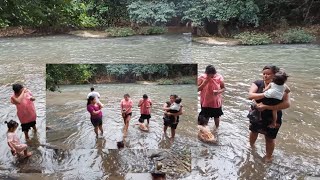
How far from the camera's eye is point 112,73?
2.51m

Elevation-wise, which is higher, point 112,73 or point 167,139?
point 112,73

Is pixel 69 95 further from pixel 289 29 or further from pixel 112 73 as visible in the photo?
pixel 289 29

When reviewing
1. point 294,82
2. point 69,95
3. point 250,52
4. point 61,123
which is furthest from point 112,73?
point 250,52

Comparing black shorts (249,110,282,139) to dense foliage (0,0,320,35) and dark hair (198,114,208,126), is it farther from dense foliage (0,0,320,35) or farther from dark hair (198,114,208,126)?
dense foliage (0,0,320,35)

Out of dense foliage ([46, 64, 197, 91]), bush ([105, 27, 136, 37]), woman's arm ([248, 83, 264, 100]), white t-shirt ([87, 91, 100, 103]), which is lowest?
white t-shirt ([87, 91, 100, 103])

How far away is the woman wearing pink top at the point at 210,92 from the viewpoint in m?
2.65

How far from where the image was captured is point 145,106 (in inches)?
101

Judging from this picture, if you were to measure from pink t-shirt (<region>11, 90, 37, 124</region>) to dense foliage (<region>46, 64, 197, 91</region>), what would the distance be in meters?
0.30

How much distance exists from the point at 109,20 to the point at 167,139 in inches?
61.1

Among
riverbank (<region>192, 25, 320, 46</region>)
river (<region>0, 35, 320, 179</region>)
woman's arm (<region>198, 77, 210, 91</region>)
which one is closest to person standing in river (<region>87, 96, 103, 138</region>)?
river (<region>0, 35, 320, 179</region>)

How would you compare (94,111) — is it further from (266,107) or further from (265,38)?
(265,38)

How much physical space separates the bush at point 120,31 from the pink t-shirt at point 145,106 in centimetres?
134

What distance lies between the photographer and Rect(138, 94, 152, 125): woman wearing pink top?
99.3 inches

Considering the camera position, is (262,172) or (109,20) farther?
(109,20)
